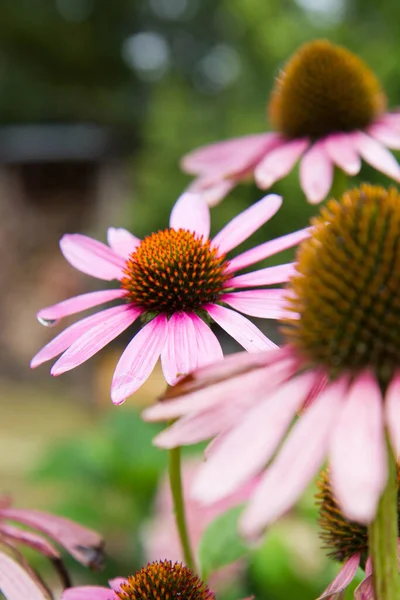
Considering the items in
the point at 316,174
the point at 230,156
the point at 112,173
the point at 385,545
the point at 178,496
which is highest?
the point at 112,173

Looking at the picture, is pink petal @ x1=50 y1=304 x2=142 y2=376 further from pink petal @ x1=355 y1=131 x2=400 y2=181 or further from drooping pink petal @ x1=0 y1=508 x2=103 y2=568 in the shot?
pink petal @ x1=355 y1=131 x2=400 y2=181

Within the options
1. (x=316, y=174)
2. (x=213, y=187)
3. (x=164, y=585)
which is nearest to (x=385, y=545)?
(x=164, y=585)

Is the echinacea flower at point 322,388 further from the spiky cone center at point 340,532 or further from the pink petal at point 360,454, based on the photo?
the spiky cone center at point 340,532

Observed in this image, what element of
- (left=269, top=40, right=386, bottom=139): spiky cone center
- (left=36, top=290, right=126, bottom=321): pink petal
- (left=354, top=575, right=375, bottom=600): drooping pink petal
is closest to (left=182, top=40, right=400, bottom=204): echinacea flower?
(left=269, top=40, right=386, bottom=139): spiky cone center

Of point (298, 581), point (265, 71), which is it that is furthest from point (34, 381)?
point (298, 581)

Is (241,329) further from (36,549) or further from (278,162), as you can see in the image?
(278,162)

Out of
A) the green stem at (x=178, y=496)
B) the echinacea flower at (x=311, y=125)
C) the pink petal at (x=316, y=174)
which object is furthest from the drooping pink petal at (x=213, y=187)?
the green stem at (x=178, y=496)
